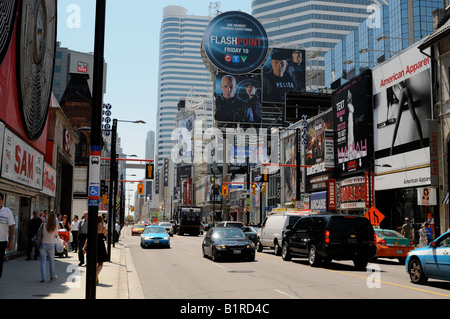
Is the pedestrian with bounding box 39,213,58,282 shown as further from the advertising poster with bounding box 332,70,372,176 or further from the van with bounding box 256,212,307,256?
the advertising poster with bounding box 332,70,372,176

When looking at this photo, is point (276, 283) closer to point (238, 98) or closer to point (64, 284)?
point (64, 284)

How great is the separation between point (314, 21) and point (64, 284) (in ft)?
518

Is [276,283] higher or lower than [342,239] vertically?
lower

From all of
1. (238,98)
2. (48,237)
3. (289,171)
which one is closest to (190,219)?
(289,171)

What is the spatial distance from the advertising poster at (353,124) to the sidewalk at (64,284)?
26.0 m

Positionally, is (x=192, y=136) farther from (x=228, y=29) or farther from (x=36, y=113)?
(x=36, y=113)

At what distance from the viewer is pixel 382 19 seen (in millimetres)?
122750

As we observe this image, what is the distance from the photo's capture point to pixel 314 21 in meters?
158

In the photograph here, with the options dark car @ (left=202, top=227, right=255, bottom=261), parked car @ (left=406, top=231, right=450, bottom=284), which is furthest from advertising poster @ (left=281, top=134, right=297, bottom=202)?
parked car @ (left=406, top=231, right=450, bottom=284)

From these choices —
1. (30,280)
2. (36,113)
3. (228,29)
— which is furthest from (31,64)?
(228,29)

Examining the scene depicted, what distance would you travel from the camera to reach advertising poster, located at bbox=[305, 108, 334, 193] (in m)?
44.8

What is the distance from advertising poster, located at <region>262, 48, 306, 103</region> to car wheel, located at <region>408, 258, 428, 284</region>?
8939cm

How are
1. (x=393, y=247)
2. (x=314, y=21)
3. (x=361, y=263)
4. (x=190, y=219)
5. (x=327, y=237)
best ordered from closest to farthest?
(x=327, y=237), (x=361, y=263), (x=393, y=247), (x=190, y=219), (x=314, y=21)

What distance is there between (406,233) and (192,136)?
15971cm
